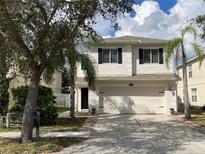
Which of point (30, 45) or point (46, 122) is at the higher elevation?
point (30, 45)

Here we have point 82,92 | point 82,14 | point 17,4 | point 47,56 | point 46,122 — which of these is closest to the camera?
point 17,4

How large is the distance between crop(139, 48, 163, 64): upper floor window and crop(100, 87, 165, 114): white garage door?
2299mm

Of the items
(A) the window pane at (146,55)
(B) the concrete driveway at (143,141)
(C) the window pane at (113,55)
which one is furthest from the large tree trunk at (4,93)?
(A) the window pane at (146,55)

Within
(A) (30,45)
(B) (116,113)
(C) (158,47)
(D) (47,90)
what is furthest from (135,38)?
(A) (30,45)

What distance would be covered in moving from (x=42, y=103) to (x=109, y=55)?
1001cm

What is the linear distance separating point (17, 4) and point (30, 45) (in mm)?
2645

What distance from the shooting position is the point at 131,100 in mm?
30797

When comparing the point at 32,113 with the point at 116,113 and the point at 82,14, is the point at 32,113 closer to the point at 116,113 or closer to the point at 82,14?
the point at 82,14

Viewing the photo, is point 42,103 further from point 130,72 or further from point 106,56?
point 130,72

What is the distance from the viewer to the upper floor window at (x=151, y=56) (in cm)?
3116

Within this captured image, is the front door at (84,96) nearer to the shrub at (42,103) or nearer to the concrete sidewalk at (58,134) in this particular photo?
the shrub at (42,103)

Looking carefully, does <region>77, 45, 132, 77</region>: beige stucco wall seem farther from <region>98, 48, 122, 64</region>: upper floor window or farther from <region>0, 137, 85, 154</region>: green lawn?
<region>0, 137, 85, 154</region>: green lawn

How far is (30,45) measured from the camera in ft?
49.5

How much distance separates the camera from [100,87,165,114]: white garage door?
101ft
